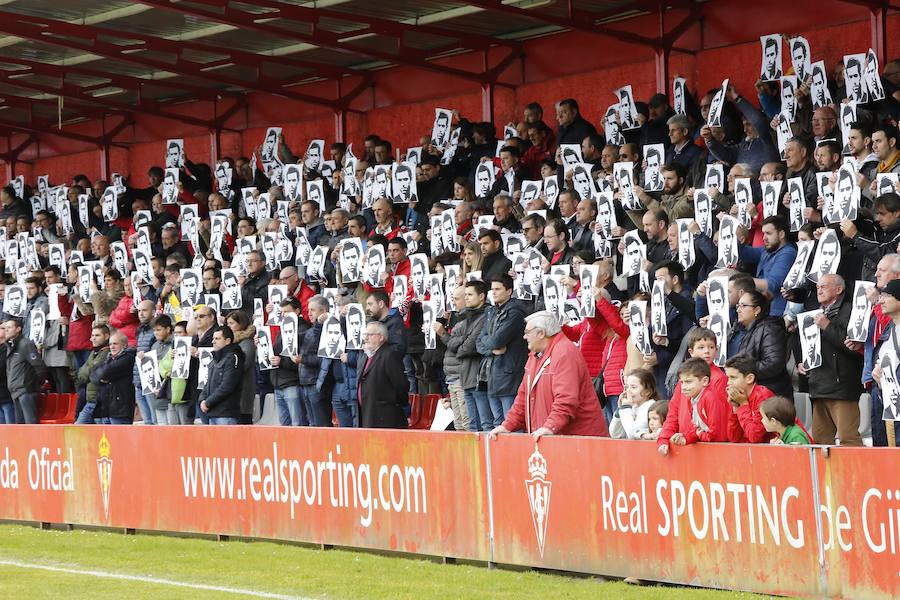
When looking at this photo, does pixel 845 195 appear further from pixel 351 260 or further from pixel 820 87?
pixel 351 260

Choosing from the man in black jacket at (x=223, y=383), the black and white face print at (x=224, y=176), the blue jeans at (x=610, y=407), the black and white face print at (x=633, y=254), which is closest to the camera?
the blue jeans at (x=610, y=407)

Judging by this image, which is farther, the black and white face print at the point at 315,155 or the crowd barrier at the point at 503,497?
the black and white face print at the point at 315,155

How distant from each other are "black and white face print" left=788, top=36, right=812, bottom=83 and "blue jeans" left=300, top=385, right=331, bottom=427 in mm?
6424

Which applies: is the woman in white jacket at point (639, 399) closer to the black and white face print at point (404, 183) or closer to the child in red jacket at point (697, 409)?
the child in red jacket at point (697, 409)

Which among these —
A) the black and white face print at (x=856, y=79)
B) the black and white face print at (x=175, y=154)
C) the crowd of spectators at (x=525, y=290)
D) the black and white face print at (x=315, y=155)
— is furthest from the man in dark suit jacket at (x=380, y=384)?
the black and white face print at (x=175, y=154)

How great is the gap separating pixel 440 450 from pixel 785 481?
12.4ft

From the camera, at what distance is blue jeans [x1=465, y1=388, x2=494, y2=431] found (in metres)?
16.2

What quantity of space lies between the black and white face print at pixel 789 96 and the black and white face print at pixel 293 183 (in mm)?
8631

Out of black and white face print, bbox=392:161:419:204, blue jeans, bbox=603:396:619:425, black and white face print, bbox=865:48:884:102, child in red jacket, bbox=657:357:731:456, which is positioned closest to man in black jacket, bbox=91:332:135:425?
black and white face print, bbox=392:161:419:204

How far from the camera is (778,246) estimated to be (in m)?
14.3

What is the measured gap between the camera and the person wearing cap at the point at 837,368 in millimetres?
12938

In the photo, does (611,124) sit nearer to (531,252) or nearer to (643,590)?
(531,252)

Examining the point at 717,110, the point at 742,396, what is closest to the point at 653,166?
the point at 717,110

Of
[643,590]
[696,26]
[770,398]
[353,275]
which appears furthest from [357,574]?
[696,26]
